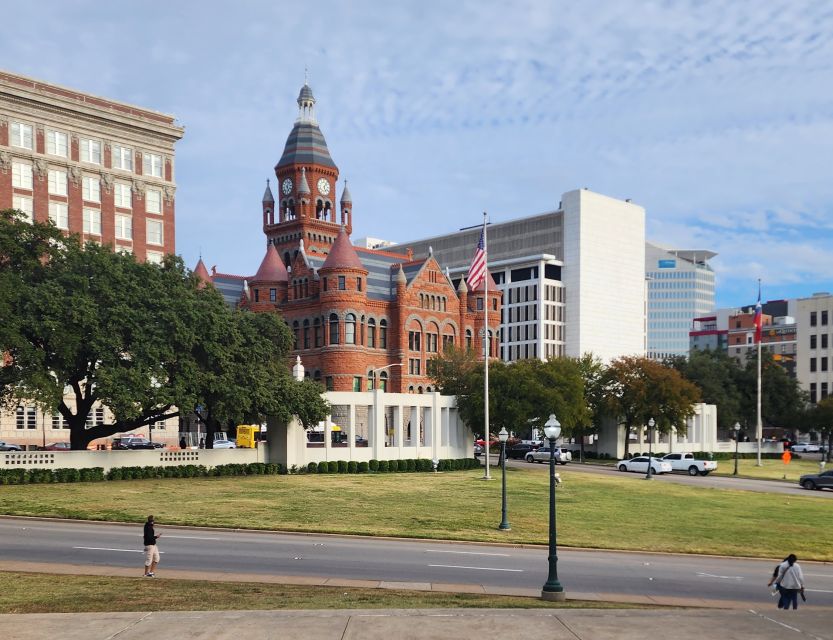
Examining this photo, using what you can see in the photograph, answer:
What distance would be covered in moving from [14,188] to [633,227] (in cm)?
12827

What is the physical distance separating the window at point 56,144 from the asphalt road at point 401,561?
2287 inches

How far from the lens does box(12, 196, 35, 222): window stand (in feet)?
262

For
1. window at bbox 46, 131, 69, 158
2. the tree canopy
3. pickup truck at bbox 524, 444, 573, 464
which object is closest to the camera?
the tree canopy

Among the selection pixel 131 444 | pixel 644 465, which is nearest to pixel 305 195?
pixel 131 444

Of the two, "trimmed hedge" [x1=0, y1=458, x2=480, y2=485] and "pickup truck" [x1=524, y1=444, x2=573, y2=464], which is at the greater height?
"trimmed hedge" [x1=0, y1=458, x2=480, y2=485]

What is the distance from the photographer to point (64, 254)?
52.9 metres

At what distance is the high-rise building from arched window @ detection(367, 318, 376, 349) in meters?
22.9

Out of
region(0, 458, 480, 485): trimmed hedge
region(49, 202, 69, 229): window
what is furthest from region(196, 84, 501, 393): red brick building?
region(0, 458, 480, 485): trimmed hedge

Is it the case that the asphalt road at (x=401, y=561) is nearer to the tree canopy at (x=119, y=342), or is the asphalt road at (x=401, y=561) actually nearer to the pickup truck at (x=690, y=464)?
the tree canopy at (x=119, y=342)

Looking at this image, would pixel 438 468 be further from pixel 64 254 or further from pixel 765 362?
pixel 765 362

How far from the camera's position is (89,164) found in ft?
279

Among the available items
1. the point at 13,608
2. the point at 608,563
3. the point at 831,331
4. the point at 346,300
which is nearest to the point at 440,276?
the point at 346,300

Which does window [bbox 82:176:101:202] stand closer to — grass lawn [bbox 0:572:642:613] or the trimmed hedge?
the trimmed hedge

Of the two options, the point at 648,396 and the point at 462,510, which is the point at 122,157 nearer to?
the point at 648,396
